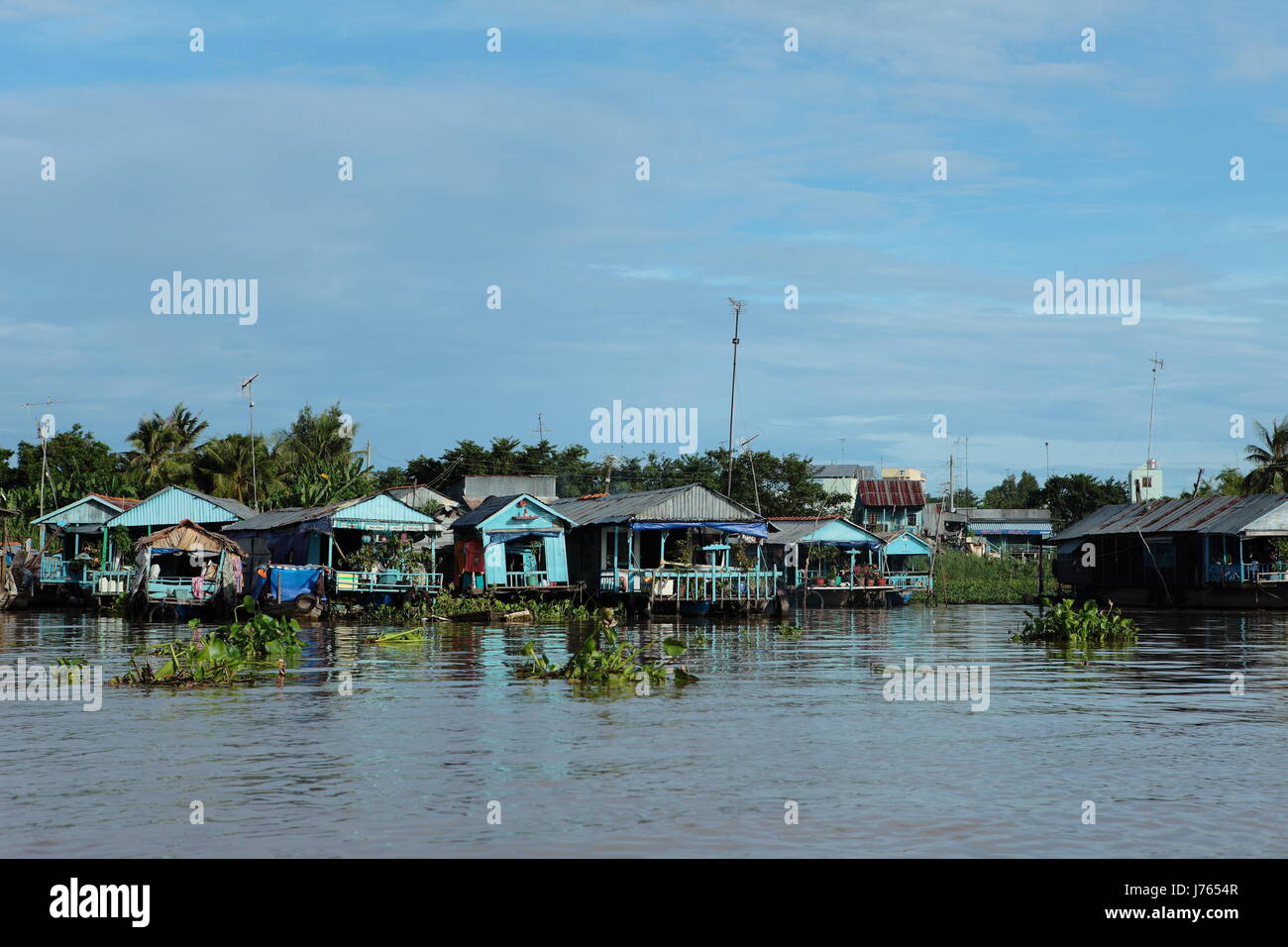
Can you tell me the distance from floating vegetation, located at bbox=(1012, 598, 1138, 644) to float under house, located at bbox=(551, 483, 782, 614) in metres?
11.7

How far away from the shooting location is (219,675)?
1586 cm

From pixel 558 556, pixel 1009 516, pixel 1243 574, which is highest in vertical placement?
pixel 1009 516

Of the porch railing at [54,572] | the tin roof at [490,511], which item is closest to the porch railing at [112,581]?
the porch railing at [54,572]

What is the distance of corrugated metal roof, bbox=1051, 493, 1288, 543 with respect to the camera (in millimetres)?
42500

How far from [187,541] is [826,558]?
24.7 meters

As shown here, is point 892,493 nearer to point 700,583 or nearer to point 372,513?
point 700,583

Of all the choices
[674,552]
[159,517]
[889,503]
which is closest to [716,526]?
[674,552]

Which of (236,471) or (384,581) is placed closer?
(384,581)

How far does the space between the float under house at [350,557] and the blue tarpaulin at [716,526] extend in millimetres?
6045

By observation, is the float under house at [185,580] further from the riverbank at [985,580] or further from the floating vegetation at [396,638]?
the riverbank at [985,580]

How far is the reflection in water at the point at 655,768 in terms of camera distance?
8.02m

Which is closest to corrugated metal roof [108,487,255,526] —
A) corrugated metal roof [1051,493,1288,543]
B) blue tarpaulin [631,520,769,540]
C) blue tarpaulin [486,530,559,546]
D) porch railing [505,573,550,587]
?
blue tarpaulin [486,530,559,546]

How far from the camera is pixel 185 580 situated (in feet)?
120
